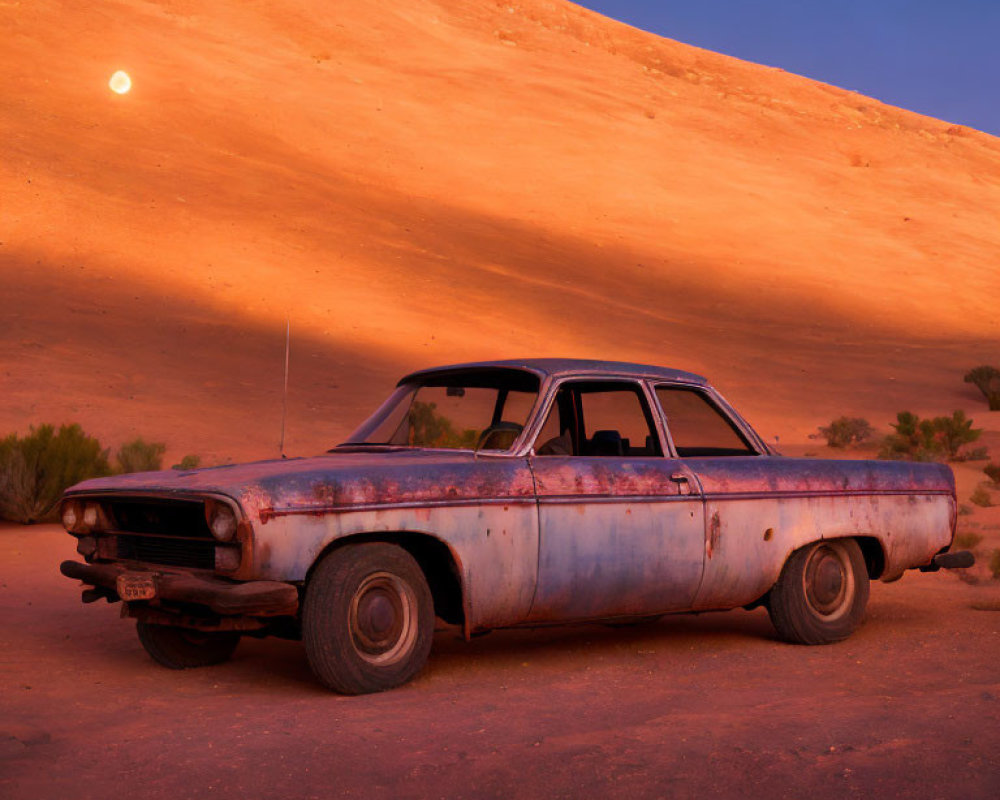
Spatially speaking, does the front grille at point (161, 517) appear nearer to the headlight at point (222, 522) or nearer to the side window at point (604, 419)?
the headlight at point (222, 522)

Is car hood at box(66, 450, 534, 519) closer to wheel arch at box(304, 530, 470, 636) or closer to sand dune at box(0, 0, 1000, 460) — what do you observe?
wheel arch at box(304, 530, 470, 636)

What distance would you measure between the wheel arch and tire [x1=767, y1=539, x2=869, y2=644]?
6.70ft

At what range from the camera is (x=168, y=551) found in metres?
5.95

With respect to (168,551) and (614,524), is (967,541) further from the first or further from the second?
(168,551)

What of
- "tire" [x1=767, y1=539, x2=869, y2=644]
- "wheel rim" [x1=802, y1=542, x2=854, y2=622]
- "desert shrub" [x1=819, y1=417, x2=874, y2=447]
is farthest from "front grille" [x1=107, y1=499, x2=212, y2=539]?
"desert shrub" [x1=819, y1=417, x2=874, y2=447]

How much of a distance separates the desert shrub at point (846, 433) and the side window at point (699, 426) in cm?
1449

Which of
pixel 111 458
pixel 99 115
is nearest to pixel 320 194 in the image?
pixel 99 115

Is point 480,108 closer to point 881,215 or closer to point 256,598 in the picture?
point 881,215

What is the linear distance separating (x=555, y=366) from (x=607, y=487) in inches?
Result: 29.7

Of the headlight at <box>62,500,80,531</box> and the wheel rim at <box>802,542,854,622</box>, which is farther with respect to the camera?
the wheel rim at <box>802,542,854,622</box>

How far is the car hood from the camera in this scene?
5.44 meters

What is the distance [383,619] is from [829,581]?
9.78 feet

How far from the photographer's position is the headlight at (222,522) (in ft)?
17.7

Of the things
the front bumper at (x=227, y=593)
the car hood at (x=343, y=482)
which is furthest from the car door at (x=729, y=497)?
the front bumper at (x=227, y=593)
